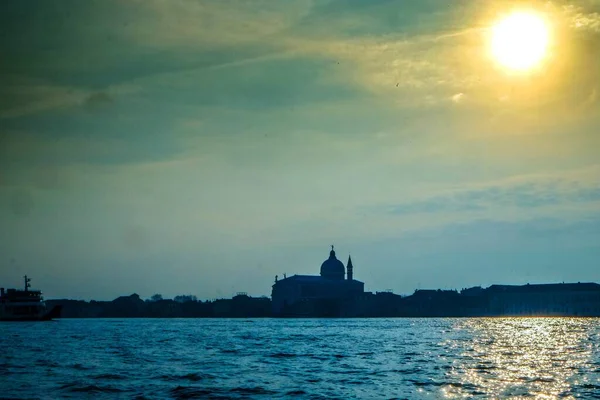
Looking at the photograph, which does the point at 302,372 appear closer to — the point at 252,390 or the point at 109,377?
the point at 252,390

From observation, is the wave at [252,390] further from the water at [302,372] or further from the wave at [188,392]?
the wave at [188,392]

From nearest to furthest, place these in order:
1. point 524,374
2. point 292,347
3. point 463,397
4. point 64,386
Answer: point 463,397
point 64,386
point 524,374
point 292,347

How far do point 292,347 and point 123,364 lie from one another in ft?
67.6

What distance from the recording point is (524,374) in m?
41.0

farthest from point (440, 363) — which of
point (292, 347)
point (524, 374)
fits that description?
point (292, 347)

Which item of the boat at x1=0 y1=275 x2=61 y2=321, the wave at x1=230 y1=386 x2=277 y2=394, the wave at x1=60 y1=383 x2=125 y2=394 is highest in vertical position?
the boat at x1=0 y1=275 x2=61 y2=321

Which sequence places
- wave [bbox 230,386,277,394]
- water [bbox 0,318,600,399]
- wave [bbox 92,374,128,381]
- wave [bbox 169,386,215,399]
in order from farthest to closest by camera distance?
wave [bbox 92,374,128,381], wave [bbox 230,386,277,394], water [bbox 0,318,600,399], wave [bbox 169,386,215,399]

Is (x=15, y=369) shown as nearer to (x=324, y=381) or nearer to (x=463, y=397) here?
(x=324, y=381)

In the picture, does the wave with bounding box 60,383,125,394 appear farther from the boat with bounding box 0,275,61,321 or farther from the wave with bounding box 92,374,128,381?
the boat with bounding box 0,275,61,321

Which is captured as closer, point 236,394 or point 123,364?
point 236,394

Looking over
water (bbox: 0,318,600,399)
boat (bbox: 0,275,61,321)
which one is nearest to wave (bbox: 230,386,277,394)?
water (bbox: 0,318,600,399)

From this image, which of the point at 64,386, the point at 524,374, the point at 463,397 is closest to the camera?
the point at 463,397

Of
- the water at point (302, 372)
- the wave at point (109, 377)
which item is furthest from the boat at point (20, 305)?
the wave at point (109, 377)

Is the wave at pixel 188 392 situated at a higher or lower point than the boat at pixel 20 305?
lower
